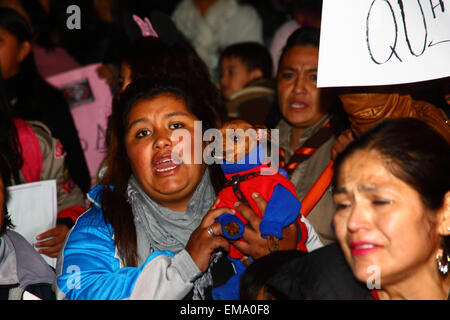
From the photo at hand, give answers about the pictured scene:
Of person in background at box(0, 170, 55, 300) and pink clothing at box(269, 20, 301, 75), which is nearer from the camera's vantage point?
person in background at box(0, 170, 55, 300)

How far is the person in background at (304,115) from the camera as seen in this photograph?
273cm

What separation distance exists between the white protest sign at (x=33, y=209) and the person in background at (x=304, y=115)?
3.64 feet

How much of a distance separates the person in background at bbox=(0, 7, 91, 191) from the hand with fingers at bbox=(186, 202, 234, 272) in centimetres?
143

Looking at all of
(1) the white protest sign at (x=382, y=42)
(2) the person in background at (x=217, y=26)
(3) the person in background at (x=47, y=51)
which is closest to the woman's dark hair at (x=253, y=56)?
(2) the person in background at (x=217, y=26)

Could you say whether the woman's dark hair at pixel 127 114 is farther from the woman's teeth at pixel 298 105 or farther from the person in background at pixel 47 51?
the person in background at pixel 47 51

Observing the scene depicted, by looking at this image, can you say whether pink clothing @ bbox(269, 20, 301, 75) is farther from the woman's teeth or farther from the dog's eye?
the dog's eye

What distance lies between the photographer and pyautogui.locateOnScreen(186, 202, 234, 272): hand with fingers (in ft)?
6.19

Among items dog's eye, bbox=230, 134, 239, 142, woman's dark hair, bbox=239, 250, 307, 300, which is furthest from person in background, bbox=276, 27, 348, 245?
woman's dark hair, bbox=239, 250, 307, 300

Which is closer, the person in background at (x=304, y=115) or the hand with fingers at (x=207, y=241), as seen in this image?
the hand with fingers at (x=207, y=241)

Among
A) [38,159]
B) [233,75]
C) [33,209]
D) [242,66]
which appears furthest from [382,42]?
[233,75]

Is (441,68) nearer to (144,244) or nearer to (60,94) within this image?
(144,244)

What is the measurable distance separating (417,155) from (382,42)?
572 millimetres

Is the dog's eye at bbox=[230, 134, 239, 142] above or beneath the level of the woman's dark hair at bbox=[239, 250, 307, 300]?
above

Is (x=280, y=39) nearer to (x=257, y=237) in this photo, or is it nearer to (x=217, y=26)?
(x=217, y=26)
